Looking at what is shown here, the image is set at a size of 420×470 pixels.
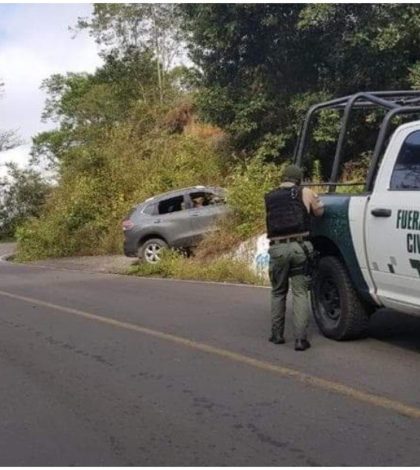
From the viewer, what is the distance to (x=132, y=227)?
17.3m

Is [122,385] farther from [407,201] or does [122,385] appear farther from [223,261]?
[223,261]

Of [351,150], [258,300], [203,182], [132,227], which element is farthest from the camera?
[203,182]

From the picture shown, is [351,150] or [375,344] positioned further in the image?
[351,150]

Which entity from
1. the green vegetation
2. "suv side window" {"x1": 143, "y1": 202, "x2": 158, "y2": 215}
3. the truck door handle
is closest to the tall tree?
the green vegetation

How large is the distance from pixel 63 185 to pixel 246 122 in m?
9.71

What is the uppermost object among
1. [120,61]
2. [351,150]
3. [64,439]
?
[120,61]

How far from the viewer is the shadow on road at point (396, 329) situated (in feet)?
23.4

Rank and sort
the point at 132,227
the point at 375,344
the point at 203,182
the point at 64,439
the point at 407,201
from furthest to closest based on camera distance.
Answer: the point at 203,182 < the point at 132,227 < the point at 375,344 < the point at 407,201 < the point at 64,439

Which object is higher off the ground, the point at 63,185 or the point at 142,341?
the point at 63,185

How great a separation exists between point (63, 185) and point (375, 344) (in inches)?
860

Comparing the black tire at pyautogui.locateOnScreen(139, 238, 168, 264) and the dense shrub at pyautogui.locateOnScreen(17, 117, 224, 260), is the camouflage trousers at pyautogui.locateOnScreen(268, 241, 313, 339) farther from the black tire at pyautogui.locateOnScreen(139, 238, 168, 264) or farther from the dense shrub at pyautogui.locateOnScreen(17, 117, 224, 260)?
the dense shrub at pyautogui.locateOnScreen(17, 117, 224, 260)

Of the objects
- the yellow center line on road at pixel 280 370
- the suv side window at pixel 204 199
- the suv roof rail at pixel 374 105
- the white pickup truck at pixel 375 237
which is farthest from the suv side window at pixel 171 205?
the white pickup truck at pixel 375 237

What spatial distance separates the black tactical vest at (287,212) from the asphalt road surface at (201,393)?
3.77 feet

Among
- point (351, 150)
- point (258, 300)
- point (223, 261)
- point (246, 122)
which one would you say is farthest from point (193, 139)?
point (258, 300)
